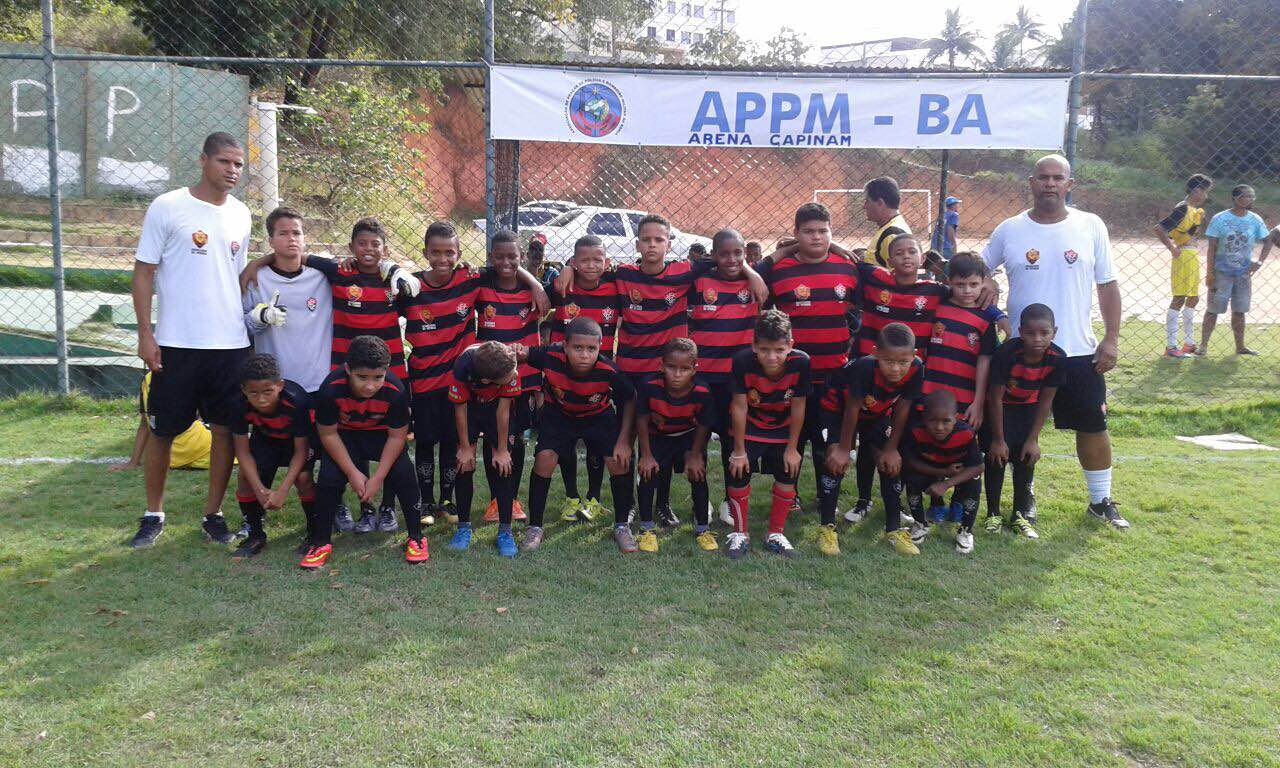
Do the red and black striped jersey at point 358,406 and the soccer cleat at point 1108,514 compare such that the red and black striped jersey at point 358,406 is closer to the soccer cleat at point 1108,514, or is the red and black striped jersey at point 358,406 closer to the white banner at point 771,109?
the white banner at point 771,109

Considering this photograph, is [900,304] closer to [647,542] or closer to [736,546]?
[736,546]

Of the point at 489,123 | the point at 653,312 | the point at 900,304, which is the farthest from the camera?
the point at 489,123

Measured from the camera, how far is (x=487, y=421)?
181 inches

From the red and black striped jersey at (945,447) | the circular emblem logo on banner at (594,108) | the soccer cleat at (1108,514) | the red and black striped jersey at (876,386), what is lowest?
the soccer cleat at (1108,514)

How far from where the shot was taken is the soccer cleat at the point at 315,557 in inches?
161

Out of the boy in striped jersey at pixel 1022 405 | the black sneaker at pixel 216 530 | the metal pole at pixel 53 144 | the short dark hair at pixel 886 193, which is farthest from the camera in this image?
the metal pole at pixel 53 144

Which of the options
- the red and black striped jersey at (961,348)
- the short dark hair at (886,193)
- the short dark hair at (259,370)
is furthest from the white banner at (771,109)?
the short dark hair at (259,370)

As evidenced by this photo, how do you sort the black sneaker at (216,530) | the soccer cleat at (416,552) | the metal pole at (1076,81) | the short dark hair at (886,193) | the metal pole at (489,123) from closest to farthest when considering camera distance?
the soccer cleat at (416,552) < the black sneaker at (216,530) < the short dark hair at (886,193) < the metal pole at (1076,81) < the metal pole at (489,123)

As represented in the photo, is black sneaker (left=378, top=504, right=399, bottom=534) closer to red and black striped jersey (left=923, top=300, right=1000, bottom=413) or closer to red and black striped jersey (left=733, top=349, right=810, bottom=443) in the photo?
red and black striped jersey (left=733, top=349, right=810, bottom=443)

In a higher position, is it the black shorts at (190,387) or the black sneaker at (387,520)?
the black shorts at (190,387)

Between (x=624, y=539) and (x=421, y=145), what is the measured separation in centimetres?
2259

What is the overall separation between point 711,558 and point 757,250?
418cm

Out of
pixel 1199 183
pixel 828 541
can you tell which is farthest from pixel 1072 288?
pixel 1199 183

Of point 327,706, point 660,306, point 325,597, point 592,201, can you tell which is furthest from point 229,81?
point 592,201
